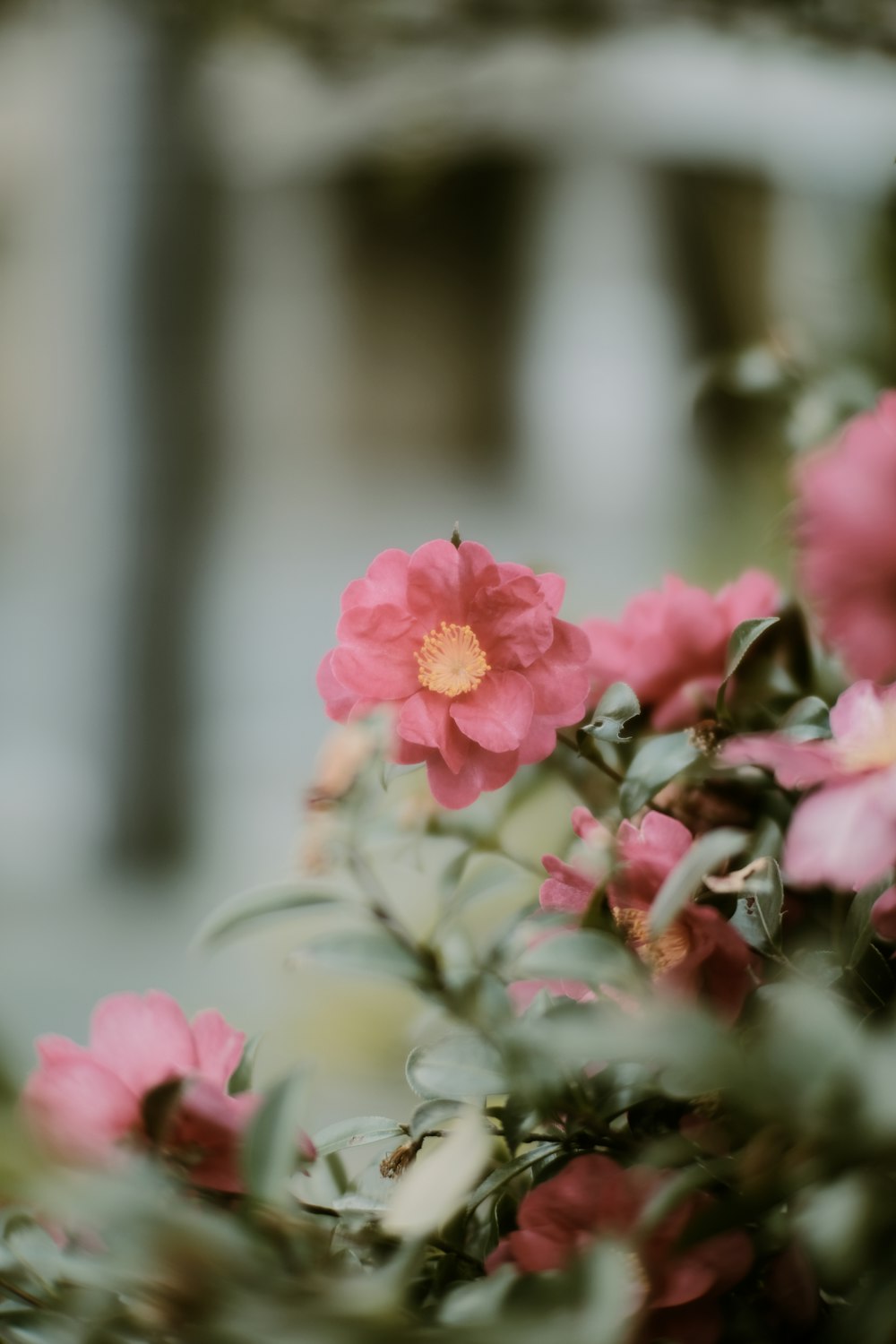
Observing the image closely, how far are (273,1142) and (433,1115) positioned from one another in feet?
0.23

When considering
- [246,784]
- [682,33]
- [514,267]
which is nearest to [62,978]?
[246,784]

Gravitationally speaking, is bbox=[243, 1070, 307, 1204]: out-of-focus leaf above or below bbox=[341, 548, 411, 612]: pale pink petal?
below

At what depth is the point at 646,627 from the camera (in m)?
0.27

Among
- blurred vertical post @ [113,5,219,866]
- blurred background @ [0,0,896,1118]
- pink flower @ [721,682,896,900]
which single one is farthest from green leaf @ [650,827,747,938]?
blurred vertical post @ [113,5,219,866]

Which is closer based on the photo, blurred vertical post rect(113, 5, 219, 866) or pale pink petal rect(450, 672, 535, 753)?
pale pink petal rect(450, 672, 535, 753)

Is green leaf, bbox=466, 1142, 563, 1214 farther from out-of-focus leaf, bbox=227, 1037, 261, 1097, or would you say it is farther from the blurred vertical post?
the blurred vertical post

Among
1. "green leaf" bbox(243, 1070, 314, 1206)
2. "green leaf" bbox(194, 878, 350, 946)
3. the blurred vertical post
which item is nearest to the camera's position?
"green leaf" bbox(243, 1070, 314, 1206)

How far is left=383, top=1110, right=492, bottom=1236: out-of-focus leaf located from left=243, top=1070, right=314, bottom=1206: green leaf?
0.02 m

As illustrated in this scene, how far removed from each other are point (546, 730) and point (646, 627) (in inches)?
2.1

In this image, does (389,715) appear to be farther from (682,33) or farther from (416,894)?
A: (682,33)

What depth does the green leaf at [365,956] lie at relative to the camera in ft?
0.69

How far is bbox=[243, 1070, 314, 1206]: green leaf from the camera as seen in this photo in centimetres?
16

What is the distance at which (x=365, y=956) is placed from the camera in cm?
21

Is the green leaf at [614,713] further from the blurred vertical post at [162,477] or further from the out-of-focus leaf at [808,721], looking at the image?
the blurred vertical post at [162,477]
